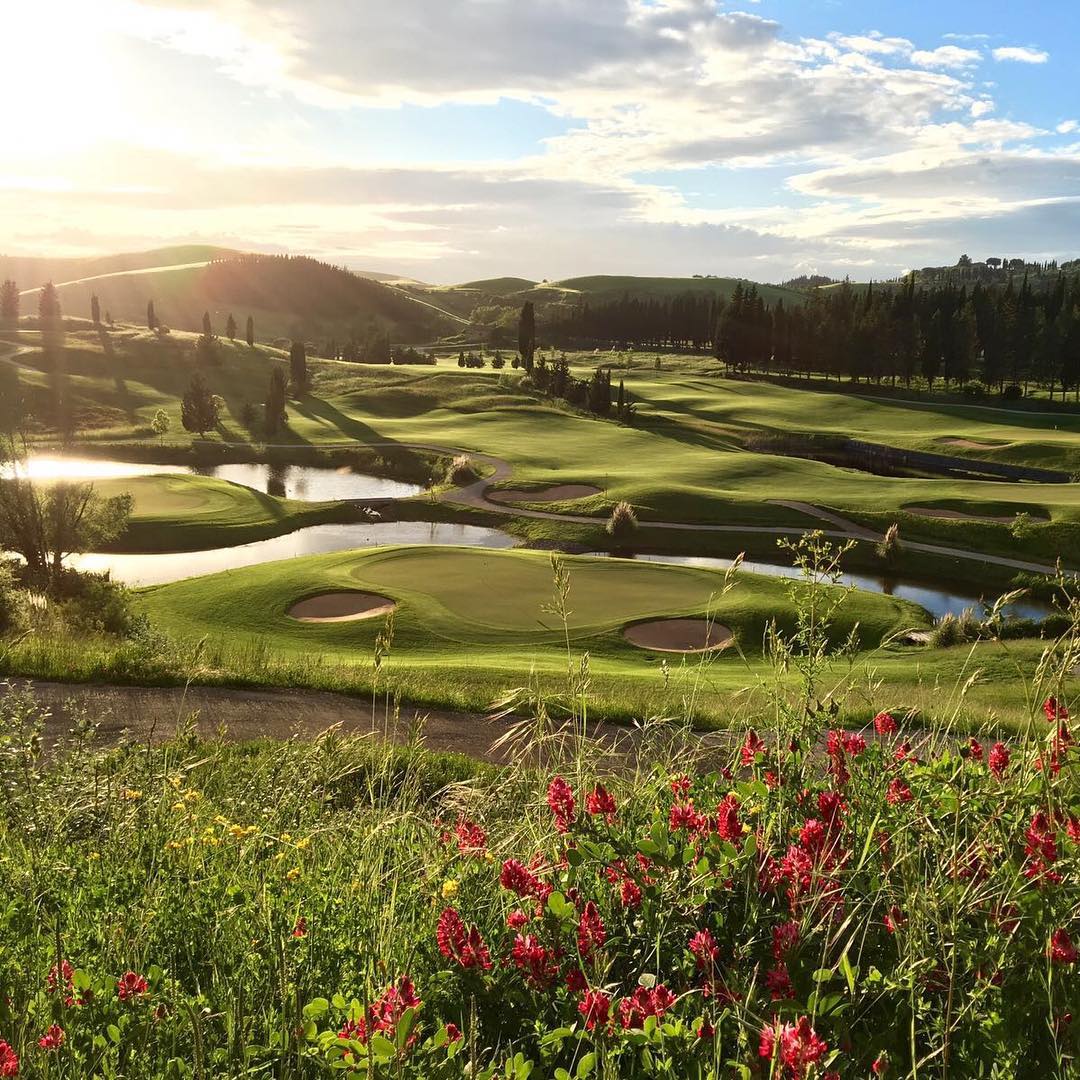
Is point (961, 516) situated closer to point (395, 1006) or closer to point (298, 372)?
point (395, 1006)

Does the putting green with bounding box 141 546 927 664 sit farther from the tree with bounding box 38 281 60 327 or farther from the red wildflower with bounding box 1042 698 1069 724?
the tree with bounding box 38 281 60 327

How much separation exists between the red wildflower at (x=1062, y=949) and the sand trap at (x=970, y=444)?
2856 inches

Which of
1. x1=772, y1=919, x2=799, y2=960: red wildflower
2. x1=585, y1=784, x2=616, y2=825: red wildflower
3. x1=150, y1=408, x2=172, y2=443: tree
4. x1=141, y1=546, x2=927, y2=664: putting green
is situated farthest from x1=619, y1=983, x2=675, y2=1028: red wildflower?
x1=150, y1=408, x2=172, y2=443: tree

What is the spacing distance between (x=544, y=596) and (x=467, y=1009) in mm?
26674

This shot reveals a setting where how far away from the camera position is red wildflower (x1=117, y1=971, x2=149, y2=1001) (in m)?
3.33

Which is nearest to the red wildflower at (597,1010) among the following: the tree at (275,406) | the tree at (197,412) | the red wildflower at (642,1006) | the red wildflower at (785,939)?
the red wildflower at (642,1006)

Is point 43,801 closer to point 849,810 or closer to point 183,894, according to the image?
point 183,894

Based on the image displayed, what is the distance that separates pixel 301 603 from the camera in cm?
2898

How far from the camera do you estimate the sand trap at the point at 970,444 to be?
224 ft

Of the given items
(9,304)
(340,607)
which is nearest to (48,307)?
(9,304)

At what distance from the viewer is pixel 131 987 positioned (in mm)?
3354

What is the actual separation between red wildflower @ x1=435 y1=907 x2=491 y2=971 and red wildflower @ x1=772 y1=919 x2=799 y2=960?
1.23 m

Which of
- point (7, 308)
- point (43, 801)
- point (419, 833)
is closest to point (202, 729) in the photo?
point (43, 801)

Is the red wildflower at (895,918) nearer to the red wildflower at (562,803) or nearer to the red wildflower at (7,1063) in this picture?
the red wildflower at (562,803)
